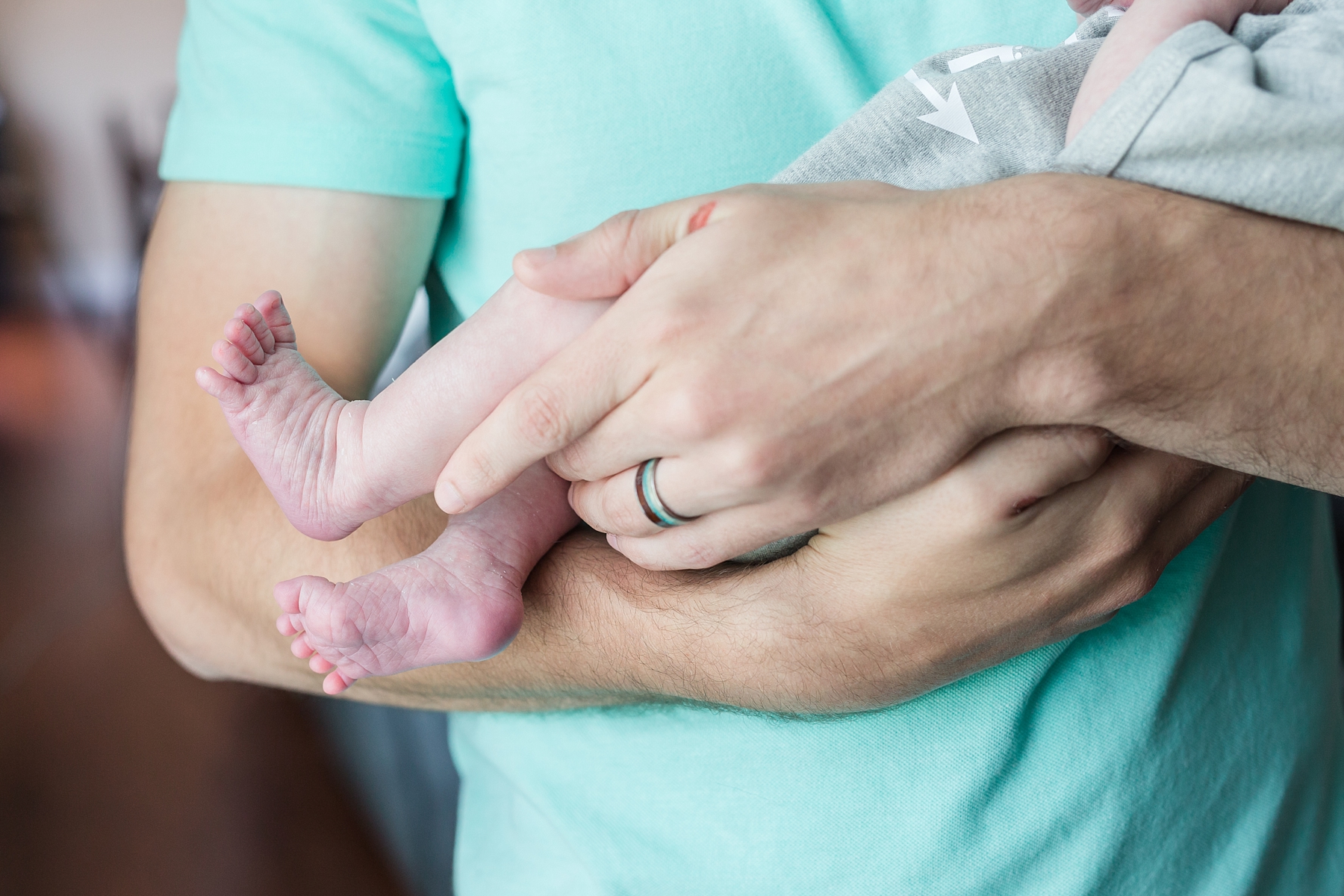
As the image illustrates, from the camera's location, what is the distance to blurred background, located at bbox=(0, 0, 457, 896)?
7.48 ft

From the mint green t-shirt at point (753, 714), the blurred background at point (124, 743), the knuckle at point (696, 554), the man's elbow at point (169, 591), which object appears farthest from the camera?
the blurred background at point (124, 743)

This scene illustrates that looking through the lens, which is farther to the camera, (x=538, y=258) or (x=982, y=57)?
(x=982, y=57)

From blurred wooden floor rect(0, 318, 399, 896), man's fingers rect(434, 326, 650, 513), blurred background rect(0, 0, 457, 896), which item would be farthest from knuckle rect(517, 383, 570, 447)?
blurred wooden floor rect(0, 318, 399, 896)

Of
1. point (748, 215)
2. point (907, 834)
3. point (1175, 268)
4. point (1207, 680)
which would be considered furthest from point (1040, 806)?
point (748, 215)

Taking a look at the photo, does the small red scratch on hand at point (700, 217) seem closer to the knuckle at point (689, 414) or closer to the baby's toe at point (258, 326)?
the knuckle at point (689, 414)

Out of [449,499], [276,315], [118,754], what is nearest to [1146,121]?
[449,499]

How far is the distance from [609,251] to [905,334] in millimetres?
217

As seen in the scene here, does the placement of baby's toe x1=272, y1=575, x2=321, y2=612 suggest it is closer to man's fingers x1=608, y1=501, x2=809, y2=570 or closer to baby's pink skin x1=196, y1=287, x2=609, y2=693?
baby's pink skin x1=196, y1=287, x2=609, y2=693

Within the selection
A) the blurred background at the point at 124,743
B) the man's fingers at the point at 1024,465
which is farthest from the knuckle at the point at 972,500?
the blurred background at the point at 124,743

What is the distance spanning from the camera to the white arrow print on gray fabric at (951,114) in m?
0.75

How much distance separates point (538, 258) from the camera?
64 centimetres

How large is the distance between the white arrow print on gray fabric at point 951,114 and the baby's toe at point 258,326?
0.59 metres

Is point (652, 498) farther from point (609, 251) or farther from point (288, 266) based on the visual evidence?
point (288, 266)

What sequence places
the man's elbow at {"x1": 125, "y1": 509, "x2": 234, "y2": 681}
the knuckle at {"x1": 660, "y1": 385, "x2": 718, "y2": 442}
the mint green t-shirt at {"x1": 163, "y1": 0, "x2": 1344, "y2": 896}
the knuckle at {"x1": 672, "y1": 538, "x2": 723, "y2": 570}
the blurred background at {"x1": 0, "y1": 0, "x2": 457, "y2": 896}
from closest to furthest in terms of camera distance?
the knuckle at {"x1": 660, "y1": 385, "x2": 718, "y2": 442}
the knuckle at {"x1": 672, "y1": 538, "x2": 723, "y2": 570}
the mint green t-shirt at {"x1": 163, "y1": 0, "x2": 1344, "y2": 896}
the man's elbow at {"x1": 125, "y1": 509, "x2": 234, "y2": 681}
the blurred background at {"x1": 0, "y1": 0, "x2": 457, "y2": 896}
